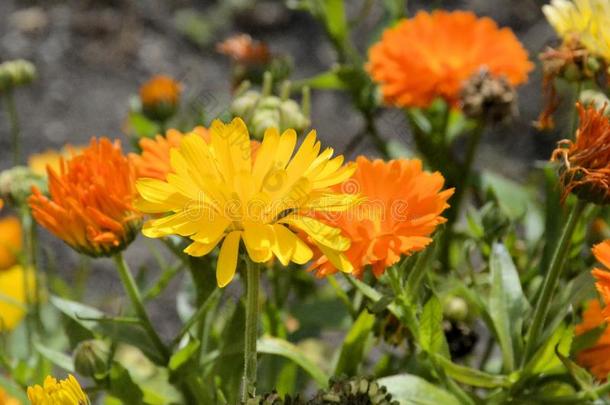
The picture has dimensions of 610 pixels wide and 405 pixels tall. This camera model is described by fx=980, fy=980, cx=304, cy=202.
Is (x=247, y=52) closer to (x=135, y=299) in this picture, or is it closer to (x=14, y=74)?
(x=14, y=74)

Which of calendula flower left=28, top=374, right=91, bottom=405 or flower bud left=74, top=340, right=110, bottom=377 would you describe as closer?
calendula flower left=28, top=374, right=91, bottom=405

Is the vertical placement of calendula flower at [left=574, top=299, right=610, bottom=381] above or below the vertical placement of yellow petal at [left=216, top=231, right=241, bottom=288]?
below

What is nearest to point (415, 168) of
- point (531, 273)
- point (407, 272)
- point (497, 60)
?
point (407, 272)

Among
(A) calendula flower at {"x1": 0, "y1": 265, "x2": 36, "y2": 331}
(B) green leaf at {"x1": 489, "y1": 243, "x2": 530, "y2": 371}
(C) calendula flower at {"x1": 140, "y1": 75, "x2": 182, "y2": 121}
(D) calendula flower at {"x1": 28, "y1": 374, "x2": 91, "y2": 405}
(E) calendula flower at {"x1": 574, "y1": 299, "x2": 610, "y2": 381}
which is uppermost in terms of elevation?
(C) calendula flower at {"x1": 140, "y1": 75, "x2": 182, "y2": 121}

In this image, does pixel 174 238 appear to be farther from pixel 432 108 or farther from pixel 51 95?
pixel 51 95

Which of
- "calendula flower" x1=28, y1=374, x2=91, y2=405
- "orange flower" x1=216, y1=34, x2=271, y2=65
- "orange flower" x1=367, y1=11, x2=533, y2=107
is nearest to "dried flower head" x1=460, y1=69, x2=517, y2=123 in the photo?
"orange flower" x1=367, y1=11, x2=533, y2=107

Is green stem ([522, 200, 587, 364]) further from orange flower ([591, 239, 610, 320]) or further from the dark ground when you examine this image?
the dark ground

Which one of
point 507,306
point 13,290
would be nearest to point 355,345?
point 507,306

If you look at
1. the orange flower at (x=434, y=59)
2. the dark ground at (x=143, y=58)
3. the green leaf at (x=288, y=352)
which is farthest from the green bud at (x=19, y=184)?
the dark ground at (x=143, y=58)
